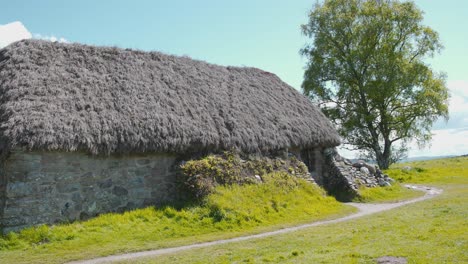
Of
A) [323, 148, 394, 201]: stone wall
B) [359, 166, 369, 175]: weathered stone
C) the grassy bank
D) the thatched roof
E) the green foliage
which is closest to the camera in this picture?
the thatched roof

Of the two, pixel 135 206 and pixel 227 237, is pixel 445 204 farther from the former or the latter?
pixel 135 206

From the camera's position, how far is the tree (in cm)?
2653

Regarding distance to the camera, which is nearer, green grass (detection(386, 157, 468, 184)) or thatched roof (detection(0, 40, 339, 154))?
thatched roof (detection(0, 40, 339, 154))

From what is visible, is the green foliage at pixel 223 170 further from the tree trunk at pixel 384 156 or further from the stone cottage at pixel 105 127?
the tree trunk at pixel 384 156

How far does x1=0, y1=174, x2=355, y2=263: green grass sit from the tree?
14.2 metres

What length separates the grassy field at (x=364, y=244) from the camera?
7238mm

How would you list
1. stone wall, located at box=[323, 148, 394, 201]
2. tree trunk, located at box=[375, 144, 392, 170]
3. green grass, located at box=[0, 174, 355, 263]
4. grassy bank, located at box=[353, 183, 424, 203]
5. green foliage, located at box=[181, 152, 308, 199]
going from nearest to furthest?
1. green grass, located at box=[0, 174, 355, 263]
2. green foliage, located at box=[181, 152, 308, 199]
3. grassy bank, located at box=[353, 183, 424, 203]
4. stone wall, located at box=[323, 148, 394, 201]
5. tree trunk, located at box=[375, 144, 392, 170]

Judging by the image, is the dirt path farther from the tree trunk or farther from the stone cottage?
the tree trunk

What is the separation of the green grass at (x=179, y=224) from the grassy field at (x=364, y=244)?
154 centimetres

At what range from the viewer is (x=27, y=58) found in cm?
1225

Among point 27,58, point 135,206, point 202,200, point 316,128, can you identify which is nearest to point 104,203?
point 135,206

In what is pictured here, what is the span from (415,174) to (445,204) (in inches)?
468

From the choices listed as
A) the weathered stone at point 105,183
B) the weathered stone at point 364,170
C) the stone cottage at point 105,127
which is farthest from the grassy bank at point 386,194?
the weathered stone at point 105,183

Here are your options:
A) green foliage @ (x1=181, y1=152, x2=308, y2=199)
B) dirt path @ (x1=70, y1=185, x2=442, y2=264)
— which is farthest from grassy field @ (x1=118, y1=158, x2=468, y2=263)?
green foliage @ (x1=181, y1=152, x2=308, y2=199)
